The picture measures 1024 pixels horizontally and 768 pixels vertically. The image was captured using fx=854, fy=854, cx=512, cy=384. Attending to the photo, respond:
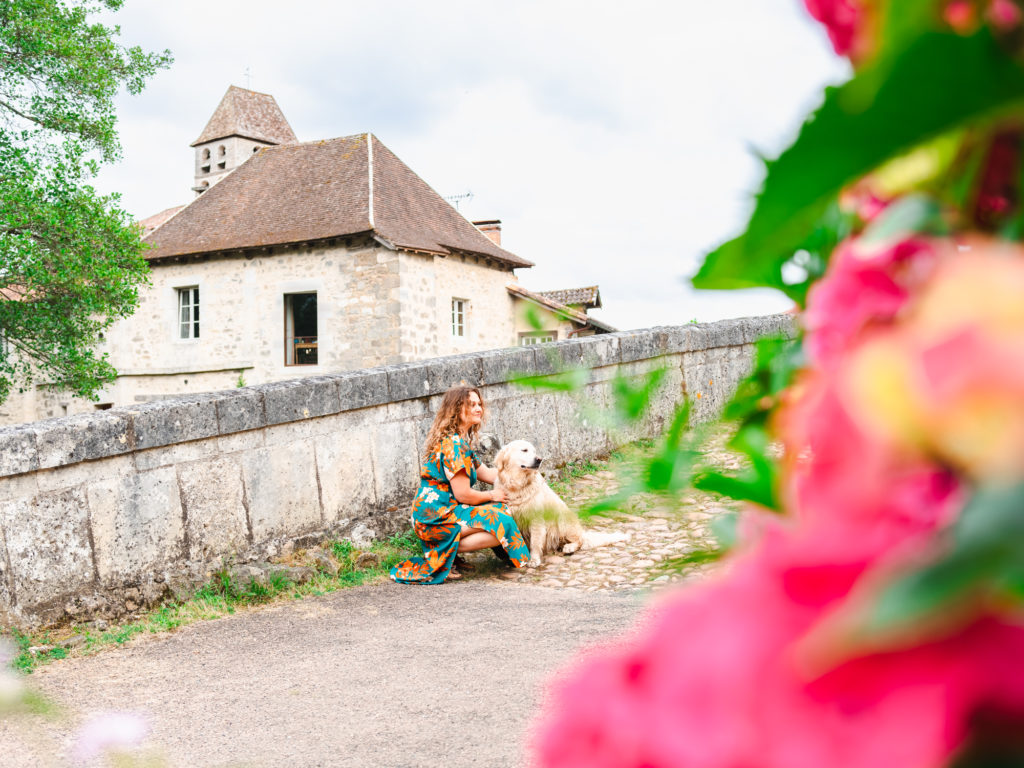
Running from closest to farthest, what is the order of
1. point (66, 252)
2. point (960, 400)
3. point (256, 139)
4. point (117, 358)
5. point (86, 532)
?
point (960, 400) → point (86, 532) → point (66, 252) → point (117, 358) → point (256, 139)

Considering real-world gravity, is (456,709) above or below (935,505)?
below

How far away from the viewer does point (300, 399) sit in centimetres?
648

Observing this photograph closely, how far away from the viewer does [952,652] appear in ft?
0.66

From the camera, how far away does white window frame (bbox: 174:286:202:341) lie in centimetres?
2208

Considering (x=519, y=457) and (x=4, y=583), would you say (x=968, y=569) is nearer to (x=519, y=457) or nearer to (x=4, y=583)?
(x=4, y=583)

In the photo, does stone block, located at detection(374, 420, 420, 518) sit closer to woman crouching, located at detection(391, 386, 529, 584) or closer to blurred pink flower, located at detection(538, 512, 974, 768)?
woman crouching, located at detection(391, 386, 529, 584)

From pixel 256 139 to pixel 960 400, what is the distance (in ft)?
122

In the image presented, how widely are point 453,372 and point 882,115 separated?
297 inches

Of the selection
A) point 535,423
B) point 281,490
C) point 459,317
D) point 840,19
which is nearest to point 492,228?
point 459,317

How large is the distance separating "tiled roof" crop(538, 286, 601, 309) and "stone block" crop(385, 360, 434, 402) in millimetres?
16396

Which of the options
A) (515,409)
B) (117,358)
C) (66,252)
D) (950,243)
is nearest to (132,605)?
(515,409)

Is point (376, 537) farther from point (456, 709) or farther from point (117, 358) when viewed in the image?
point (117, 358)

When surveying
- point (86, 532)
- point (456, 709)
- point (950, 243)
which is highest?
point (950, 243)

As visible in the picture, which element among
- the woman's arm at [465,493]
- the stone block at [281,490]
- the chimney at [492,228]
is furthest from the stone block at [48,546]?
the chimney at [492,228]
